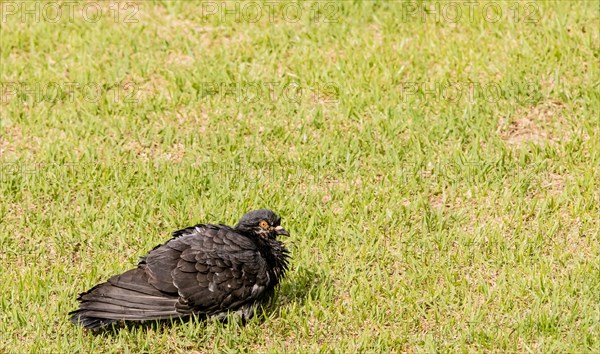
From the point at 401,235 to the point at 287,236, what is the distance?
1.11m

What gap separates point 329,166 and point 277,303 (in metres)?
2.34

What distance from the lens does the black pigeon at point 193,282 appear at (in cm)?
814

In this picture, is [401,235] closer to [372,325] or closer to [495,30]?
[372,325]

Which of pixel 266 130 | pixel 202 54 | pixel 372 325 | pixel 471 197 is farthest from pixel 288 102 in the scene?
pixel 372 325

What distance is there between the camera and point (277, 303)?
344 inches

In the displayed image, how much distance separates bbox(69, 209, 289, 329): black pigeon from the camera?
814 centimetres

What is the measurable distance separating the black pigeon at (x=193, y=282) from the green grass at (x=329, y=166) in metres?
0.21

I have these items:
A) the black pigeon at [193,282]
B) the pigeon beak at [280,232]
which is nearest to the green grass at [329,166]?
the black pigeon at [193,282]

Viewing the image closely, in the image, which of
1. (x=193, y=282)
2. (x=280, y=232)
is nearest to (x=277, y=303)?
(x=280, y=232)

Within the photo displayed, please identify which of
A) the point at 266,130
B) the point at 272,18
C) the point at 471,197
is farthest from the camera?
the point at 272,18

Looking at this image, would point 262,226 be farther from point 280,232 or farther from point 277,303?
point 277,303

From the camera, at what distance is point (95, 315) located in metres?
8.06

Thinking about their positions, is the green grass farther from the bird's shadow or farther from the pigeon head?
the pigeon head

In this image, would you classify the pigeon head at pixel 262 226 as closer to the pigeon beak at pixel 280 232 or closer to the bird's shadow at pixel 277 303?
the pigeon beak at pixel 280 232
